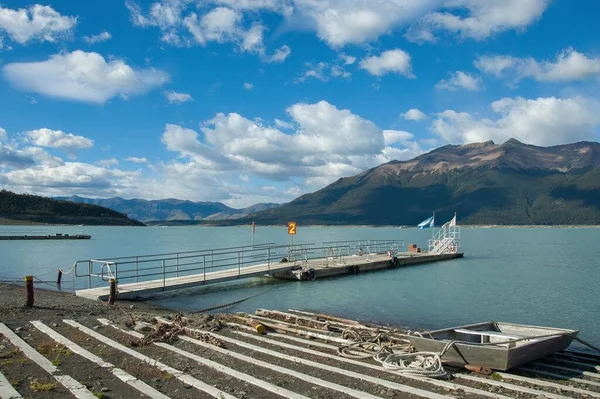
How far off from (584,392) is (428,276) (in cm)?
2927

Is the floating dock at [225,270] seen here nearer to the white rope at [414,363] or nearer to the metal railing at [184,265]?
the metal railing at [184,265]

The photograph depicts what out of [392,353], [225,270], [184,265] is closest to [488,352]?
[392,353]

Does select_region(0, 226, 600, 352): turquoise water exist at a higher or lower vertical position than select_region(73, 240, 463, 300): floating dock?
lower

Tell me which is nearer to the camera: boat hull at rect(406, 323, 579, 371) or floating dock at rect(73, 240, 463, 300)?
boat hull at rect(406, 323, 579, 371)

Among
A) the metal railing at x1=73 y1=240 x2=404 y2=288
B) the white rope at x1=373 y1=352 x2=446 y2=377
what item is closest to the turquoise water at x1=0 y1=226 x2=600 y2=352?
the metal railing at x1=73 y1=240 x2=404 y2=288

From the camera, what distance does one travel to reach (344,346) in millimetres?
11688

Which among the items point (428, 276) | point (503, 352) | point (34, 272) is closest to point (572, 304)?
point (428, 276)

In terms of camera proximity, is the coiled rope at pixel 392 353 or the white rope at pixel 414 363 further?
the coiled rope at pixel 392 353

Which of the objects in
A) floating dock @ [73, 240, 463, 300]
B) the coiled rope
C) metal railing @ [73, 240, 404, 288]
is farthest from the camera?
metal railing @ [73, 240, 404, 288]

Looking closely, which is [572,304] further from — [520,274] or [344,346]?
[344,346]

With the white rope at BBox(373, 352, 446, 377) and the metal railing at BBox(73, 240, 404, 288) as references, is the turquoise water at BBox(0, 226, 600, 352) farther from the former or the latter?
the white rope at BBox(373, 352, 446, 377)

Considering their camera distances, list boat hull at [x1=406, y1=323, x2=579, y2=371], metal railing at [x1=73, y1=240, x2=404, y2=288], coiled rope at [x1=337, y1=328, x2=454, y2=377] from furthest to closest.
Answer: metal railing at [x1=73, y1=240, x2=404, y2=288]
boat hull at [x1=406, y1=323, x2=579, y2=371]
coiled rope at [x1=337, y1=328, x2=454, y2=377]

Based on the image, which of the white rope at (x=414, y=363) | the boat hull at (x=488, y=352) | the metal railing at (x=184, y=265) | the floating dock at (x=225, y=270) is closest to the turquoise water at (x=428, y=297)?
the floating dock at (x=225, y=270)

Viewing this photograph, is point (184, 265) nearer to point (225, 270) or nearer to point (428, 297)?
point (225, 270)
